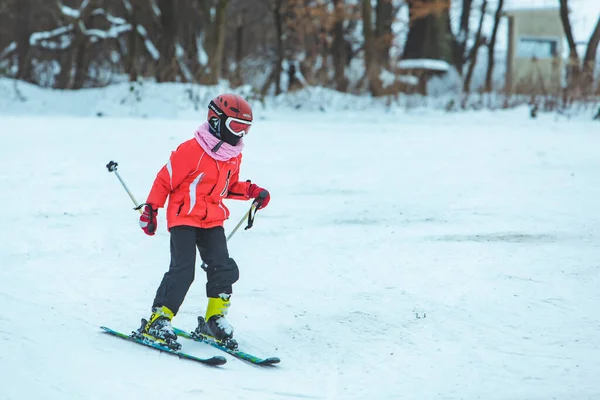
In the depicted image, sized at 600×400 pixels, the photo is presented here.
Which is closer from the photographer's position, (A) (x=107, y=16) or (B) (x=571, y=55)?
(B) (x=571, y=55)

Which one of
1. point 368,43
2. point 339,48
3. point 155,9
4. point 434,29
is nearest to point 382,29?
point 434,29

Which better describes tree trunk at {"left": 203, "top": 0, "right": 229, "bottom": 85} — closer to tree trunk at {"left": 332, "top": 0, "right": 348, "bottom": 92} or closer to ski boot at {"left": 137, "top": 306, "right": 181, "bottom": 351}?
tree trunk at {"left": 332, "top": 0, "right": 348, "bottom": 92}

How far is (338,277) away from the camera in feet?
21.9

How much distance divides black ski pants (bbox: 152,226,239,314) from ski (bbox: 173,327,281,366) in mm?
312

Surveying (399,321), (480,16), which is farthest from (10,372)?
(480,16)

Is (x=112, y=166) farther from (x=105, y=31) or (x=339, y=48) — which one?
(x=339, y=48)

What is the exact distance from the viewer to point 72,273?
671cm

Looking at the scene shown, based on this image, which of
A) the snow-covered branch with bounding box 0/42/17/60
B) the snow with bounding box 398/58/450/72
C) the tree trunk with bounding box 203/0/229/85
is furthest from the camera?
the snow-covered branch with bounding box 0/42/17/60

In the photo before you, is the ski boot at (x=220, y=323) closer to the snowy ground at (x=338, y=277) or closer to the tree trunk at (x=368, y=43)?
the snowy ground at (x=338, y=277)

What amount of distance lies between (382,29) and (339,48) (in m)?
4.05

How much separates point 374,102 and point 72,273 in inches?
547

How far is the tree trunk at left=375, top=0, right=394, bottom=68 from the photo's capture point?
882 inches

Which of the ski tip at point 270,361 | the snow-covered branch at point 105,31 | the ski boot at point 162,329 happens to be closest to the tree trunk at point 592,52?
the snow-covered branch at point 105,31

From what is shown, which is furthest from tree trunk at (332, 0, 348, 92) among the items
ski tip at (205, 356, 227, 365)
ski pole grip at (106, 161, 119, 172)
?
ski tip at (205, 356, 227, 365)
